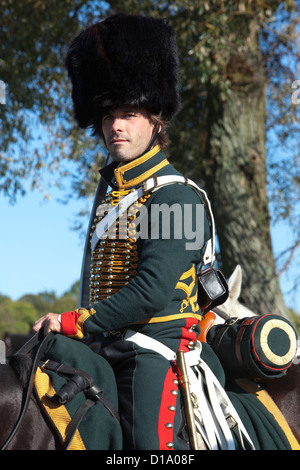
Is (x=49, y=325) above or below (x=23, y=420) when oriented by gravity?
above

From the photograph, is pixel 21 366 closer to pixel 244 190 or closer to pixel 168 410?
pixel 168 410

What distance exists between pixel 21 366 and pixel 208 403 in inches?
37.1

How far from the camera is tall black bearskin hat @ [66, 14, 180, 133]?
340 centimetres

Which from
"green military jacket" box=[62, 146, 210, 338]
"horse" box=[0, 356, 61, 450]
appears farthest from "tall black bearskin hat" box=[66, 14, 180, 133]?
"horse" box=[0, 356, 61, 450]

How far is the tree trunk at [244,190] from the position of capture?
29.5ft

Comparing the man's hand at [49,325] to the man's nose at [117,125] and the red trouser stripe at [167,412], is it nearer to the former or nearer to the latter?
the red trouser stripe at [167,412]

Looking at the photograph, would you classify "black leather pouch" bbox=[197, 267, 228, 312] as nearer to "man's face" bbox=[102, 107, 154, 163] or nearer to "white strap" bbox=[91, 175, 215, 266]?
"white strap" bbox=[91, 175, 215, 266]

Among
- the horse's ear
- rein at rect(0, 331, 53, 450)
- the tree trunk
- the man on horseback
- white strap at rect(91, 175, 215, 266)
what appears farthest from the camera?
the tree trunk

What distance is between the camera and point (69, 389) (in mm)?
2625

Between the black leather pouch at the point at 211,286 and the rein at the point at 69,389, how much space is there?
789mm

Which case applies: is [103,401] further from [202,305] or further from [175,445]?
[202,305]

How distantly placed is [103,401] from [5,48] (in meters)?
8.78

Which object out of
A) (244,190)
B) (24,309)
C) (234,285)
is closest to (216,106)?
(244,190)

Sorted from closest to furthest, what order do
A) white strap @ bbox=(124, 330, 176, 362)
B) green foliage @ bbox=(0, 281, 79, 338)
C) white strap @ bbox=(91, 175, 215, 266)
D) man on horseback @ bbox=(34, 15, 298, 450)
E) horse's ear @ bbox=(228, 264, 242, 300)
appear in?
man on horseback @ bbox=(34, 15, 298, 450) < white strap @ bbox=(124, 330, 176, 362) < white strap @ bbox=(91, 175, 215, 266) < horse's ear @ bbox=(228, 264, 242, 300) < green foliage @ bbox=(0, 281, 79, 338)
